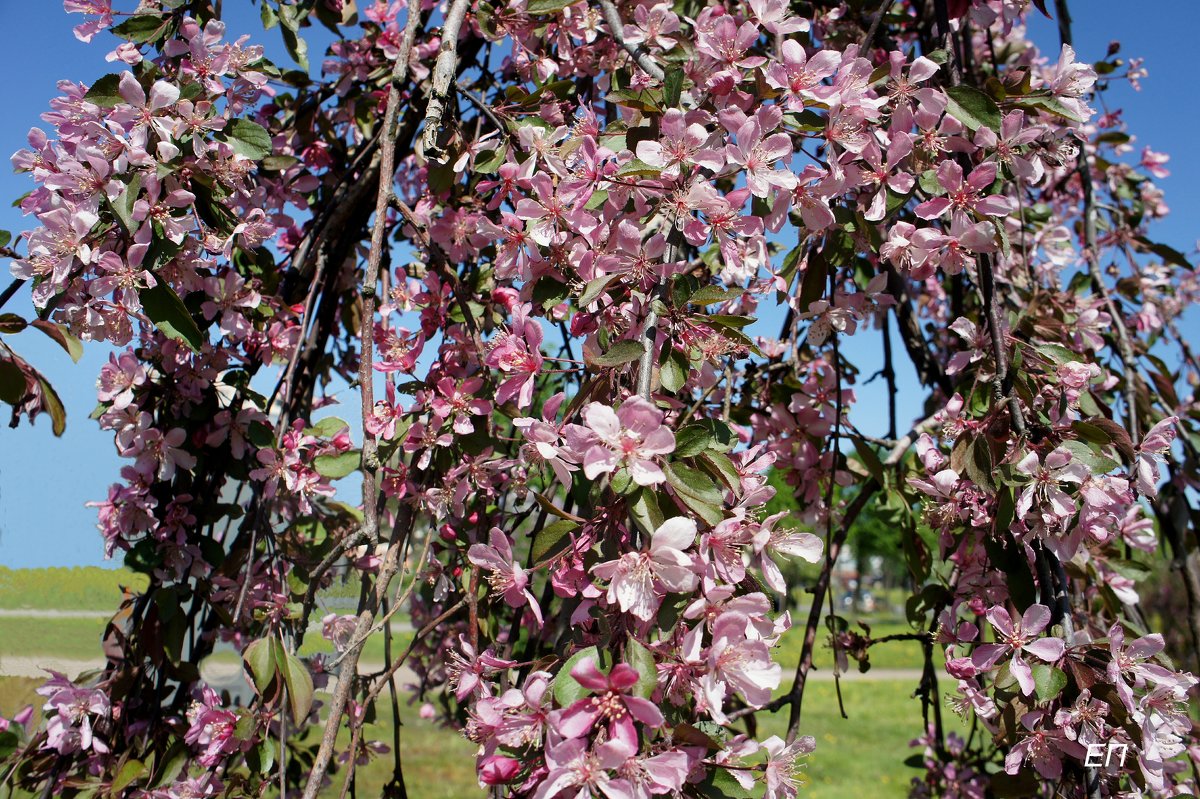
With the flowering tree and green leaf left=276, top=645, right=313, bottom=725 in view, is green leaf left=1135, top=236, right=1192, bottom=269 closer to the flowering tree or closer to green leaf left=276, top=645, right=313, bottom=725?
the flowering tree

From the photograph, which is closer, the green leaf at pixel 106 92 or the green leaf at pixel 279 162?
the green leaf at pixel 106 92

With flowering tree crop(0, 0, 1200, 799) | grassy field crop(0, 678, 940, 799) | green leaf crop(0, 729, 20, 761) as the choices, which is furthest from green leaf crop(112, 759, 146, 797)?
grassy field crop(0, 678, 940, 799)

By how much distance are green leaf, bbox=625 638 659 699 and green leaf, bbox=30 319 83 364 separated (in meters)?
0.98

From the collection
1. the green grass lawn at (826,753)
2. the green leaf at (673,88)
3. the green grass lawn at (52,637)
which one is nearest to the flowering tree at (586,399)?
the green leaf at (673,88)

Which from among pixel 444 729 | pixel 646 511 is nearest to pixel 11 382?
pixel 646 511

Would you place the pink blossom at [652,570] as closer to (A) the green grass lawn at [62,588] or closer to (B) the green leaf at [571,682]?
(B) the green leaf at [571,682]

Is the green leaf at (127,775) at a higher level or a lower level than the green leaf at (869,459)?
lower

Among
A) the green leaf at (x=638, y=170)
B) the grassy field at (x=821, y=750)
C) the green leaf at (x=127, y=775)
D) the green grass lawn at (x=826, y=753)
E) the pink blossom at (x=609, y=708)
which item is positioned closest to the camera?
the pink blossom at (x=609, y=708)

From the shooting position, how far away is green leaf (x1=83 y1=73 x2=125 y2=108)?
1.19m

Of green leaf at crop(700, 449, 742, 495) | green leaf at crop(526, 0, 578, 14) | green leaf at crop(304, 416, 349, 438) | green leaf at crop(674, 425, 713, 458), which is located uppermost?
green leaf at crop(526, 0, 578, 14)

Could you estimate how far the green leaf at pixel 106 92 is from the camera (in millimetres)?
1188

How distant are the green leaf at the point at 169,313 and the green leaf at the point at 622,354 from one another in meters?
0.67

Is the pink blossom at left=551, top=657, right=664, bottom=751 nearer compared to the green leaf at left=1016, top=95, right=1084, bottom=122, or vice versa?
the pink blossom at left=551, top=657, right=664, bottom=751

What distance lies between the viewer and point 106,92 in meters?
1.21
